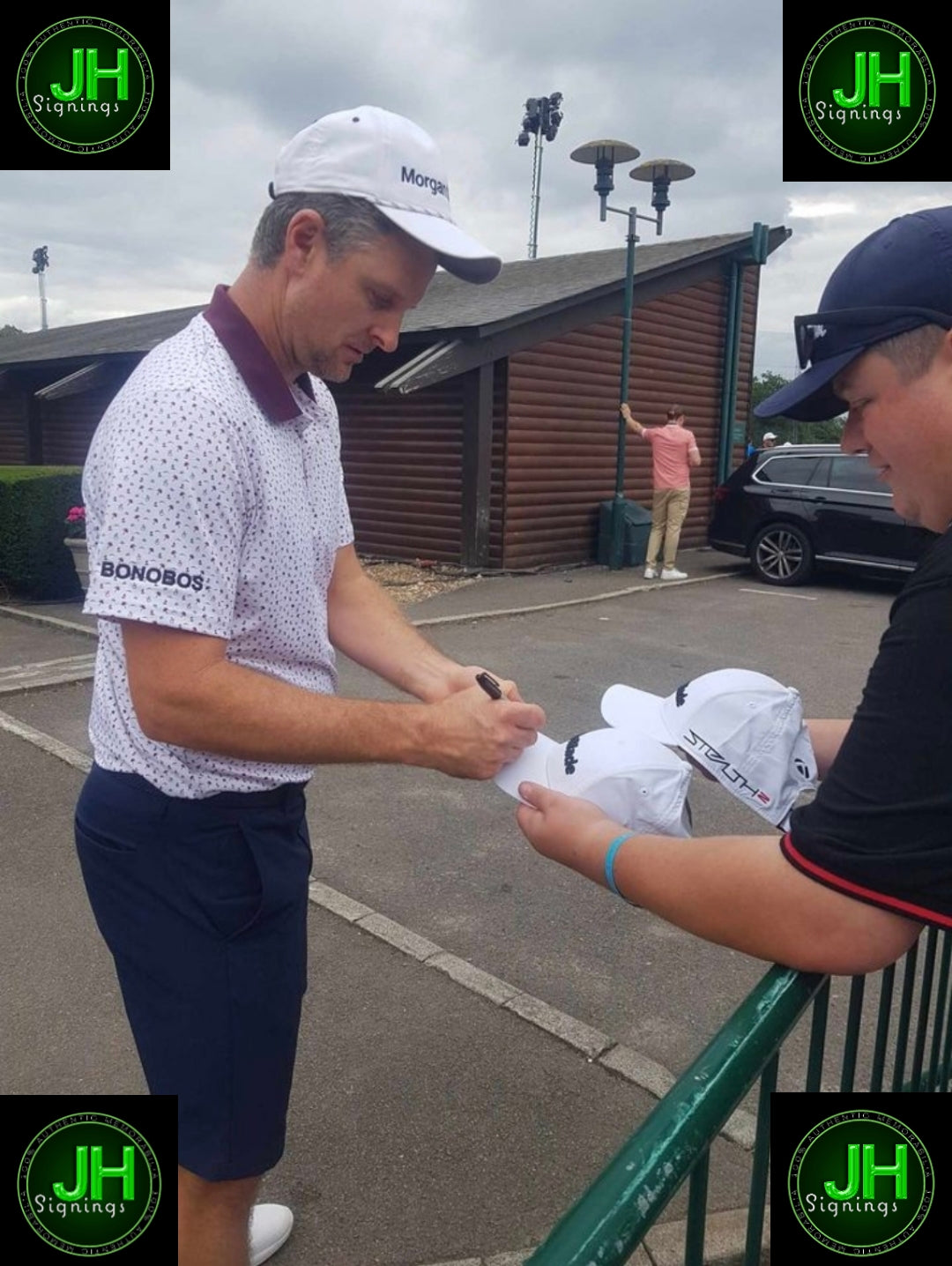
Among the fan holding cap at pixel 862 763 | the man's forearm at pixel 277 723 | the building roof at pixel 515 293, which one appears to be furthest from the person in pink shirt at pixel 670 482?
the man's forearm at pixel 277 723

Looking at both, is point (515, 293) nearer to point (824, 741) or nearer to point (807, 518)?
point (807, 518)

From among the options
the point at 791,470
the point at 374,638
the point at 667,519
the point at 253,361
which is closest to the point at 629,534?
the point at 667,519

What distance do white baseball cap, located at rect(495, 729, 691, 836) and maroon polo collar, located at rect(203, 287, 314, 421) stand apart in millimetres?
759

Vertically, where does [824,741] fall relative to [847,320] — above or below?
below

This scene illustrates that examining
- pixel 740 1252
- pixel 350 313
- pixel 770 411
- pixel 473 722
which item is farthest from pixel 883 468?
pixel 740 1252

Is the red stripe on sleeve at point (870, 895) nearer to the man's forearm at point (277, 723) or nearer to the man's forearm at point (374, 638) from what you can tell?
the man's forearm at point (277, 723)

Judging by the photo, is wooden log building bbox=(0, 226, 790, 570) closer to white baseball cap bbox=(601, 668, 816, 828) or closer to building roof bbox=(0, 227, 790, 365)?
building roof bbox=(0, 227, 790, 365)

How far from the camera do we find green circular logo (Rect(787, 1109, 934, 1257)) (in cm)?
146

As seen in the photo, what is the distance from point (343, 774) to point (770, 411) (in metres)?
4.01

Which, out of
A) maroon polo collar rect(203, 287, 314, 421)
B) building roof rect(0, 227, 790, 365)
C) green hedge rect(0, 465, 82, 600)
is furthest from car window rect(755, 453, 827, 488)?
maroon polo collar rect(203, 287, 314, 421)

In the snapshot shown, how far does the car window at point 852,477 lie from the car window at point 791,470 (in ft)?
0.69

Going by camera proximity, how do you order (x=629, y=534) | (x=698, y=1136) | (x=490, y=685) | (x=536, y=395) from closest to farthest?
(x=698, y=1136)
(x=490, y=685)
(x=536, y=395)
(x=629, y=534)

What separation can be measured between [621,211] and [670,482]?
3154 millimetres

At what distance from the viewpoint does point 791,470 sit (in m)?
11.8
